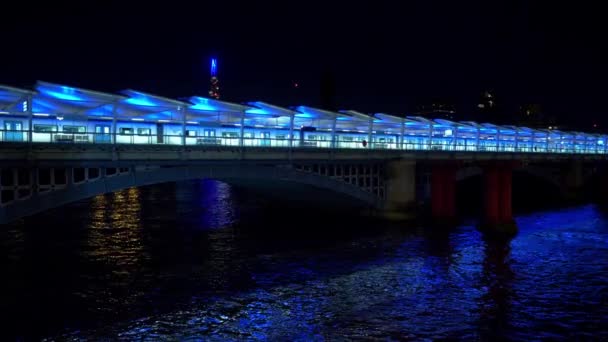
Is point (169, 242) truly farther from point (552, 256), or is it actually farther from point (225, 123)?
point (552, 256)

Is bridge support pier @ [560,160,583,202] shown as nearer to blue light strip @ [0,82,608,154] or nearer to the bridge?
blue light strip @ [0,82,608,154]

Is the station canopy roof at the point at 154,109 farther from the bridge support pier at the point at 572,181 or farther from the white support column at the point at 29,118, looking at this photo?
the bridge support pier at the point at 572,181

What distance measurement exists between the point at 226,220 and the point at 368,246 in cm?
1587

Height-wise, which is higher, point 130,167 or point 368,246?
point 130,167

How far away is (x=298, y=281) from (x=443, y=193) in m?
23.2

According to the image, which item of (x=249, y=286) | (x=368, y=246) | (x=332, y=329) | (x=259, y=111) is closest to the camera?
(x=332, y=329)

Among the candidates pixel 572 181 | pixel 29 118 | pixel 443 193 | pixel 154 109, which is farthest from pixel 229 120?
pixel 572 181

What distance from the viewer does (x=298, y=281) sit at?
995 inches

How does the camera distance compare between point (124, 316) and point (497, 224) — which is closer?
point (124, 316)

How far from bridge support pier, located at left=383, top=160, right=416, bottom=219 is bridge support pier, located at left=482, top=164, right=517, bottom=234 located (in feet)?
20.3

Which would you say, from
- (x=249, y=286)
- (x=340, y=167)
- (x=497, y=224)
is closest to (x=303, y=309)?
(x=249, y=286)

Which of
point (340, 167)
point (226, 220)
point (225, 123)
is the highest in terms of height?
point (225, 123)

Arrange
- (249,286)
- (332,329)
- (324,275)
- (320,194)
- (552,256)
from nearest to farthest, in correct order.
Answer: (332,329), (249,286), (324,275), (552,256), (320,194)

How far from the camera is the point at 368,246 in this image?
3425 cm
